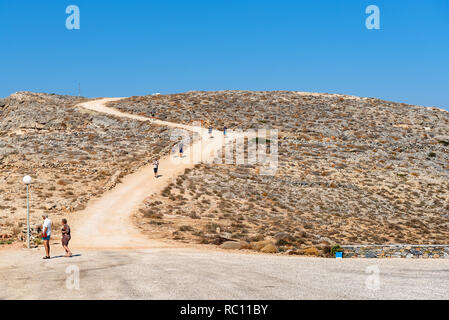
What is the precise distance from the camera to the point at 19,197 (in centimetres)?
3183

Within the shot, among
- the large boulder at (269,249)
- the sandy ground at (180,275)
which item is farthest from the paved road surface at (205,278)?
the large boulder at (269,249)

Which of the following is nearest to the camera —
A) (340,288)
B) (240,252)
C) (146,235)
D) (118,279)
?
(340,288)

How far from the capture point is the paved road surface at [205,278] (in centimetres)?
1072

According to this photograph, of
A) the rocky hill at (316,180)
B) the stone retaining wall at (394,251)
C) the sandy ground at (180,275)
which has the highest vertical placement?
the rocky hill at (316,180)

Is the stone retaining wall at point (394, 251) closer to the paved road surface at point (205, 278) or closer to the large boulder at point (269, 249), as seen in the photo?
the large boulder at point (269, 249)

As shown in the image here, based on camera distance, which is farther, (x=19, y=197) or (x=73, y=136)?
(x=73, y=136)

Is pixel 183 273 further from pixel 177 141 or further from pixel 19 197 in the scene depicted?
pixel 177 141

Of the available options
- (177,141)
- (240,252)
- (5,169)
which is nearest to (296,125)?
(177,141)

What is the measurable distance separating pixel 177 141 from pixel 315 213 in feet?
70.4

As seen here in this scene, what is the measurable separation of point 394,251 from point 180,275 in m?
14.2

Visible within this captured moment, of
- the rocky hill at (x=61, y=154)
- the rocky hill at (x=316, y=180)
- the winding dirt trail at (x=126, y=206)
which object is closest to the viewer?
the winding dirt trail at (x=126, y=206)

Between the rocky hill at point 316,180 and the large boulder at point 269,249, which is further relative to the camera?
the rocky hill at point 316,180

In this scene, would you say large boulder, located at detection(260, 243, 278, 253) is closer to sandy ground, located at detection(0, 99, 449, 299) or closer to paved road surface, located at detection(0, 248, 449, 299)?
sandy ground, located at detection(0, 99, 449, 299)

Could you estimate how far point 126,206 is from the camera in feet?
100
